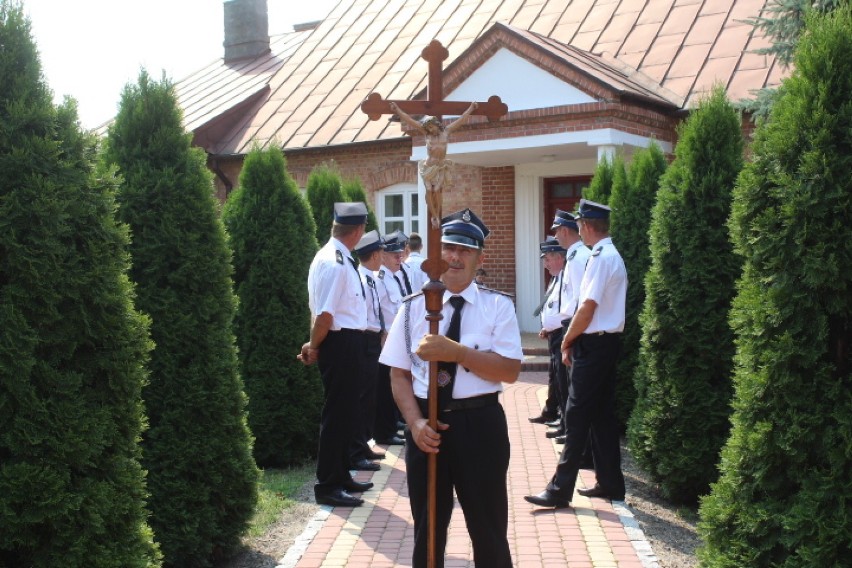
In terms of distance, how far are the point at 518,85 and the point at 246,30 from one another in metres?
11.5

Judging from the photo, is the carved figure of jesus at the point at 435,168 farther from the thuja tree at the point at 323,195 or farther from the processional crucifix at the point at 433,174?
the thuja tree at the point at 323,195

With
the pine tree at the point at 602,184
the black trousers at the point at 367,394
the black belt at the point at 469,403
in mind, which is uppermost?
the pine tree at the point at 602,184

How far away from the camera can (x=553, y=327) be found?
833cm

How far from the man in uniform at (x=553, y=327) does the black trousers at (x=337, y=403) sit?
2.19 metres

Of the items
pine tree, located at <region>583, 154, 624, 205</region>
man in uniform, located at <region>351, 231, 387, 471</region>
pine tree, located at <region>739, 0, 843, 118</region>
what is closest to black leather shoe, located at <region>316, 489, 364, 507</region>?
man in uniform, located at <region>351, 231, 387, 471</region>

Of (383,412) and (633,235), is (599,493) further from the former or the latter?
(633,235)

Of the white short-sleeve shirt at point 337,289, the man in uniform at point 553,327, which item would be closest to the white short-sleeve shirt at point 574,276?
the man in uniform at point 553,327

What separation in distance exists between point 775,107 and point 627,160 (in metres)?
10.3

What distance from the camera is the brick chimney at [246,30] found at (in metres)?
23.2

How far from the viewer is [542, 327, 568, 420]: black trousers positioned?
782 cm

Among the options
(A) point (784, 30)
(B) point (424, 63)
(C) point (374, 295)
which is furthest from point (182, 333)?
(B) point (424, 63)

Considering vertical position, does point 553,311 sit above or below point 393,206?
below

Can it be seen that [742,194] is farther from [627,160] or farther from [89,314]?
[627,160]

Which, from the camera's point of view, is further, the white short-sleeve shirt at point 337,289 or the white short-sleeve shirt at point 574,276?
the white short-sleeve shirt at point 574,276
